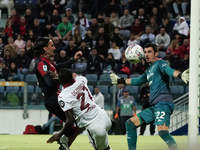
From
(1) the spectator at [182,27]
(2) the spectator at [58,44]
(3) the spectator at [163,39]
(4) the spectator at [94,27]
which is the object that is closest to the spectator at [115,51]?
(4) the spectator at [94,27]

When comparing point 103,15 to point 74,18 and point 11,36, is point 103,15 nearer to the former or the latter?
point 74,18

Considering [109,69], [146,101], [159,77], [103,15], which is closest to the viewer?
[159,77]

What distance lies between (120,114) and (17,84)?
387cm

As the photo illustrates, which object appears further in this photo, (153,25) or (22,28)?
(22,28)

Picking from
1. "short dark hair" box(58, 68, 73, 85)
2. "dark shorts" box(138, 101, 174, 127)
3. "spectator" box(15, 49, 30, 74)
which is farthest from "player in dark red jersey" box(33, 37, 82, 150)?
"spectator" box(15, 49, 30, 74)

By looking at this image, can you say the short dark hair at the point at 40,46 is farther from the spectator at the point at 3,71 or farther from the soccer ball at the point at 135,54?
the spectator at the point at 3,71

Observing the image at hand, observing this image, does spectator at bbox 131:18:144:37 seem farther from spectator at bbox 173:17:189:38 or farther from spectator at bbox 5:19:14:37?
spectator at bbox 5:19:14:37

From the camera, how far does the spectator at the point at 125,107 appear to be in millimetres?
13109

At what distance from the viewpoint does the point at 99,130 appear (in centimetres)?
488

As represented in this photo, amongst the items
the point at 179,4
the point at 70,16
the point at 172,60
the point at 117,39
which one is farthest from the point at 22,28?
the point at 179,4

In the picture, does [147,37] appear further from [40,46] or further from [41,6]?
[40,46]

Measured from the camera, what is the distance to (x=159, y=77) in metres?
5.91

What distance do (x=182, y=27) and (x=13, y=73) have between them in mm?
7555

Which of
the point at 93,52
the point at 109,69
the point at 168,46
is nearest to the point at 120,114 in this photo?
the point at 109,69
